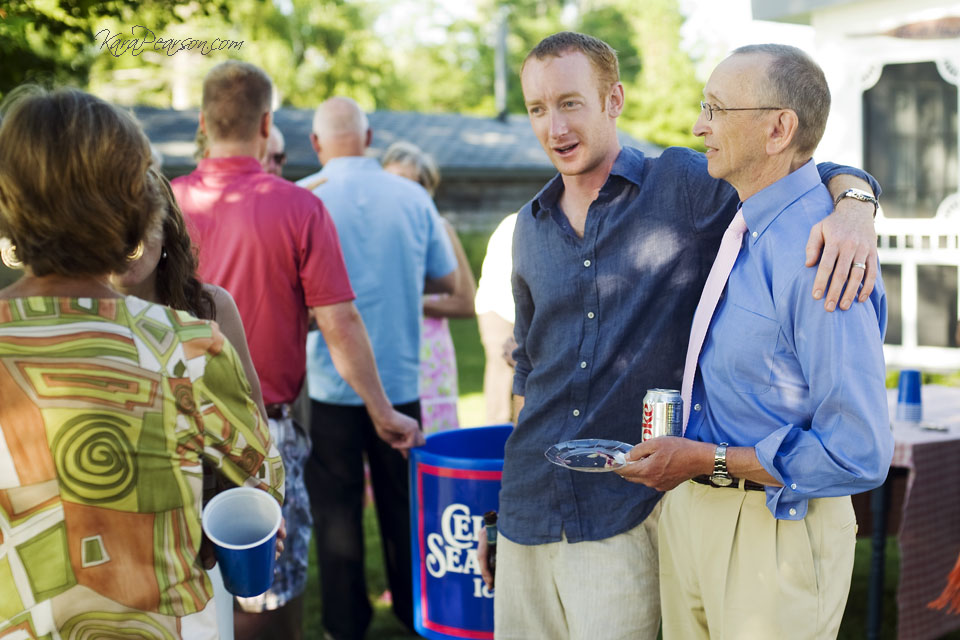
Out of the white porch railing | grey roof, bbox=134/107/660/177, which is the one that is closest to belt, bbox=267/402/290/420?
the white porch railing

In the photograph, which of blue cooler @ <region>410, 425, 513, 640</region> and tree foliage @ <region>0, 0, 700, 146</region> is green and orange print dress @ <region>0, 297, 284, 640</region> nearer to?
blue cooler @ <region>410, 425, 513, 640</region>

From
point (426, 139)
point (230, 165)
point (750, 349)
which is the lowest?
point (750, 349)

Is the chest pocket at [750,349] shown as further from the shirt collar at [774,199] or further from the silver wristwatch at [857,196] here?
the silver wristwatch at [857,196]

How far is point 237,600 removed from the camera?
3.28 metres

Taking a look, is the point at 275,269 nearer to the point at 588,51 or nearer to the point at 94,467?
the point at 588,51

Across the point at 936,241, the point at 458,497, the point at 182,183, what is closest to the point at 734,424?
the point at 458,497

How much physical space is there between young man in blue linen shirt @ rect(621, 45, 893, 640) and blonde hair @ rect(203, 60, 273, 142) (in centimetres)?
187

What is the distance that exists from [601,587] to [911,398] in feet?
7.79

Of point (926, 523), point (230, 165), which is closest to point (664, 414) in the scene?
point (230, 165)

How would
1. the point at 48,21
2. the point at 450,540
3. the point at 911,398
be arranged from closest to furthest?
the point at 450,540, the point at 911,398, the point at 48,21

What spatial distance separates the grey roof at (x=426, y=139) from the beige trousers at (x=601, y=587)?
583 inches

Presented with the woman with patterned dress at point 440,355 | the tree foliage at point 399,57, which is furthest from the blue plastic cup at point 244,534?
the tree foliage at point 399,57

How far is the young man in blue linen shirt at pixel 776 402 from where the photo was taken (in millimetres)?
2002

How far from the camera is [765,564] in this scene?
7.11 ft
